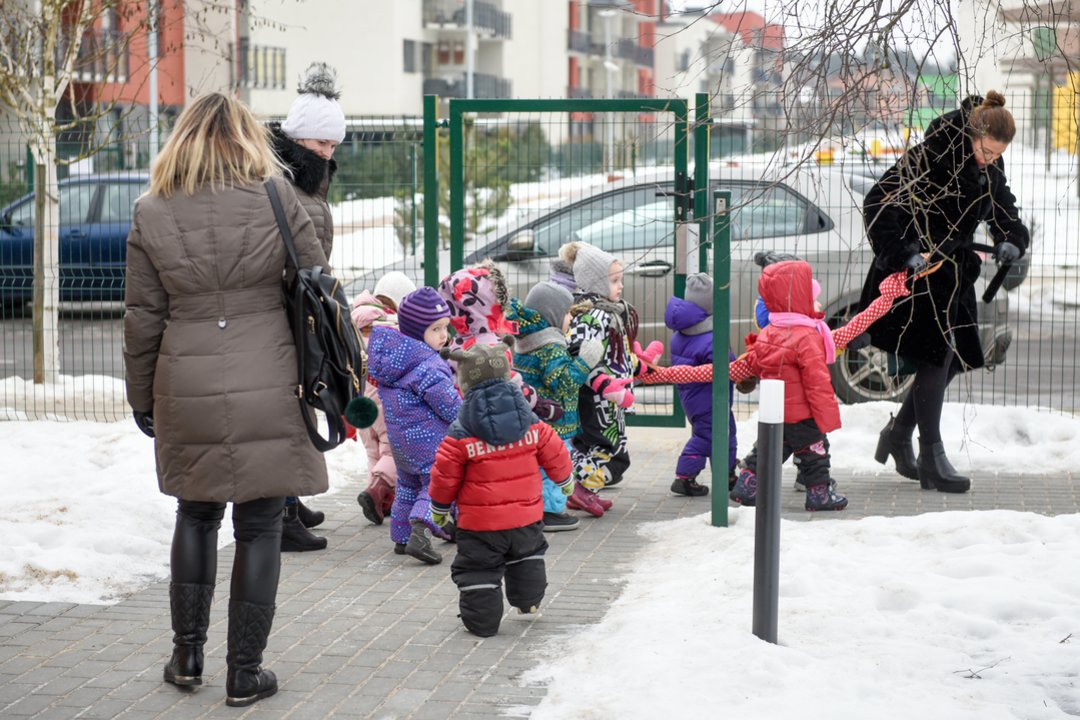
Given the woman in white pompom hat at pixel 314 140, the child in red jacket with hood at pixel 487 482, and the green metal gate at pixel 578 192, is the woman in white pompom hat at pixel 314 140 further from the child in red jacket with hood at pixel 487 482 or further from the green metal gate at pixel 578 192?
the green metal gate at pixel 578 192

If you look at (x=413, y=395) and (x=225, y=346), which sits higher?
(x=225, y=346)

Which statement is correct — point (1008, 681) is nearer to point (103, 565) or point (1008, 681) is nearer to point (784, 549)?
point (784, 549)

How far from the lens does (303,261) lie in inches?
186

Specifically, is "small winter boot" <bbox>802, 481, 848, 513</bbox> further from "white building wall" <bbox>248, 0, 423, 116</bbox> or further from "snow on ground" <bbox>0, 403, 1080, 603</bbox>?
"white building wall" <bbox>248, 0, 423, 116</bbox>

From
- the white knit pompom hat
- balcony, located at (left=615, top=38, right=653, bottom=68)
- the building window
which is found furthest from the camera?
balcony, located at (left=615, top=38, right=653, bottom=68)

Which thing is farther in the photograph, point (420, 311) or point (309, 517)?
point (309, 517)

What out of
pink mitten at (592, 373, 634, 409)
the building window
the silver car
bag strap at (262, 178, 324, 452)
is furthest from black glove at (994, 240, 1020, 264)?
the building window

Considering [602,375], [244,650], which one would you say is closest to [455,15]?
[602,375]

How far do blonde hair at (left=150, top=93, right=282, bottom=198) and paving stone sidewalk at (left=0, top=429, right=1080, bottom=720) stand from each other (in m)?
1.71

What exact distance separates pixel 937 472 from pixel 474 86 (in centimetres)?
5309

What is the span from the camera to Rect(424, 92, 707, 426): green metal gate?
28.8ft

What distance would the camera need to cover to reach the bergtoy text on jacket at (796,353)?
7621 millimetres

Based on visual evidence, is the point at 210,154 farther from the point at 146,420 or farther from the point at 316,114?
the point at 316,114

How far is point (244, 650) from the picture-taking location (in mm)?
4742
